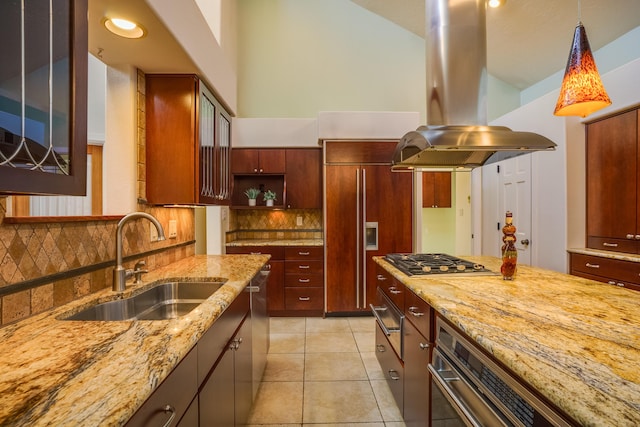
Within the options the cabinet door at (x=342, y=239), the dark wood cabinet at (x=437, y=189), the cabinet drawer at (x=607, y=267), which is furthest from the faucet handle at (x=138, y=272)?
the dark wood cabinet at (x=437, y=189)

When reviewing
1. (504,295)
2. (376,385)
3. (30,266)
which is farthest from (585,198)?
(30,266)

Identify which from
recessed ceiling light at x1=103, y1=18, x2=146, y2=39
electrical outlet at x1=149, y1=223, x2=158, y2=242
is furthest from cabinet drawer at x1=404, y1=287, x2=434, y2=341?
recessed ceiling light at x1=103, y1=18, x2=146, y2=39

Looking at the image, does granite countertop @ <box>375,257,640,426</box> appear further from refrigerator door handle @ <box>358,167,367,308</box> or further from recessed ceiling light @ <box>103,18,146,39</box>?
refrigerator door handle @ <box>358,167,367,308</box>

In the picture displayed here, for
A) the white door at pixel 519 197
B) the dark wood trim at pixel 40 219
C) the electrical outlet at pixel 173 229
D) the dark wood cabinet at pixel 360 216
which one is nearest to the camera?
the dark wood trim at pixel 40 219

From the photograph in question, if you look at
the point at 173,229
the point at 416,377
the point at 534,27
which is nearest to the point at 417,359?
the point at 416,377

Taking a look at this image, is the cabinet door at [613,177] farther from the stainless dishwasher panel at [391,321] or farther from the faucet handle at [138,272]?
the faucet handle at [138,272]

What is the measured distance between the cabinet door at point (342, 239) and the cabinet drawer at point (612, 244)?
7.56 ft

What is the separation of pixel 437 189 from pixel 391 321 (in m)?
3.71

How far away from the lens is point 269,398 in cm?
209

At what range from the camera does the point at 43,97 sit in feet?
2.43

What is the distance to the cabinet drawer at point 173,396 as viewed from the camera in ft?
2.19

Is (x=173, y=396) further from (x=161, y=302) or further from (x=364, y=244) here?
(x=364, y=244)

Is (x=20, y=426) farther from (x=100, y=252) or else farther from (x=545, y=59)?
(x=545, y=59)

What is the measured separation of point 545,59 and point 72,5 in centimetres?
490
